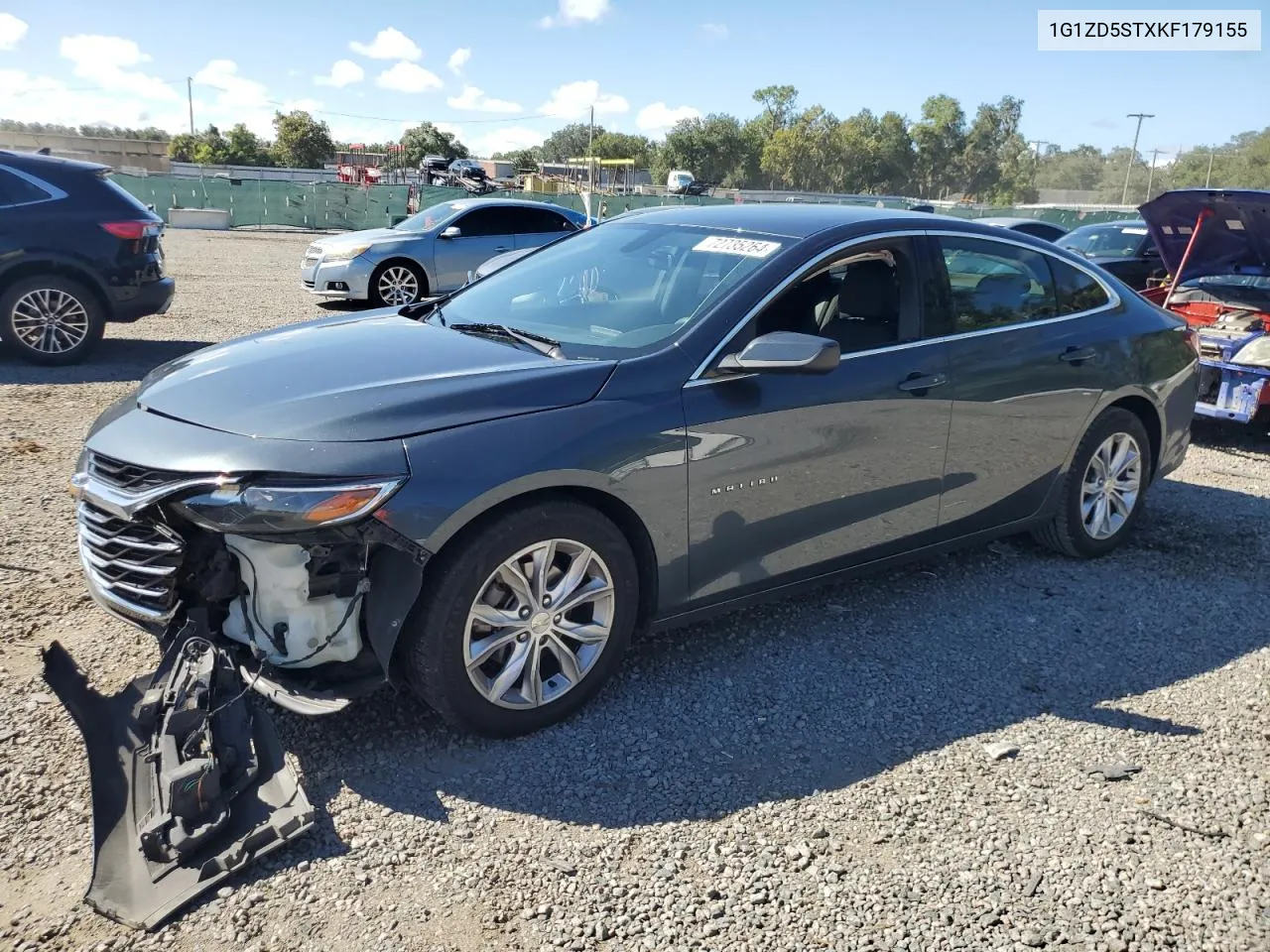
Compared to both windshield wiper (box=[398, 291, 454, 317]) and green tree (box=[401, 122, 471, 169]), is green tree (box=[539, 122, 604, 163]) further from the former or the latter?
windshield wiper (box=[398, 291, 454, 317])

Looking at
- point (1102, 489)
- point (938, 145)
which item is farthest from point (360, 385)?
point (938, 145)

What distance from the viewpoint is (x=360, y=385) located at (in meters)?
3.11

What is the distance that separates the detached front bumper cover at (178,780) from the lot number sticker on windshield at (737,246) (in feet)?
7.70

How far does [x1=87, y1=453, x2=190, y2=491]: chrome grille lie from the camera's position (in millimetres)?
2848

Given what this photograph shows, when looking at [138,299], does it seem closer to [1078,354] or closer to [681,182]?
[1078,354]

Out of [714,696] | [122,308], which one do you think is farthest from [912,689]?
[122,308]

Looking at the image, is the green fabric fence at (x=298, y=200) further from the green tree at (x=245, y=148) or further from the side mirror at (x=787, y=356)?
the green tree at (x=245, y=148)

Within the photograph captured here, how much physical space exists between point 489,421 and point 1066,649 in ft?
8.78

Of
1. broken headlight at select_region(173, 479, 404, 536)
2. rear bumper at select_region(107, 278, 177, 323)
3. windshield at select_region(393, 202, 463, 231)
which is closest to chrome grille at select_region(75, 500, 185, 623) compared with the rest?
broken headlight at select_region(173, 479, 404, 536)

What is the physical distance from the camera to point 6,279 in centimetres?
833

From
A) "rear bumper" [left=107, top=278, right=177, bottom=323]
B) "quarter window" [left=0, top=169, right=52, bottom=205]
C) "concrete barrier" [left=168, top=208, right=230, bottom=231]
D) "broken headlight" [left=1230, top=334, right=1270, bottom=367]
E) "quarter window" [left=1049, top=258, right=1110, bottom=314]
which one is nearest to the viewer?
"quarter window" [left=1049, top=258, right=1110, bottom=314]

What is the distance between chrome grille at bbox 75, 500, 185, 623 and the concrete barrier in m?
32.2

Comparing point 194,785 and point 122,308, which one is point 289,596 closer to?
point 194,785

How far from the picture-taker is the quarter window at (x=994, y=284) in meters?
4.23
